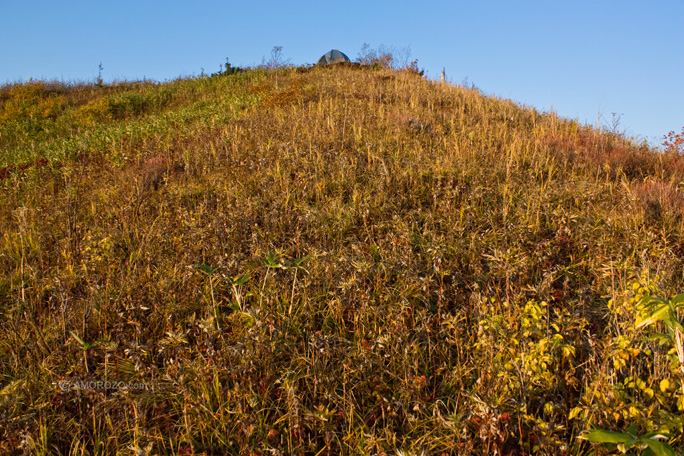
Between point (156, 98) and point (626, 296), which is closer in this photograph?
point (626, 296)

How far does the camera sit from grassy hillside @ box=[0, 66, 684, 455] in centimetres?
214

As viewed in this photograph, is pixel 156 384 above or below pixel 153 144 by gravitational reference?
below

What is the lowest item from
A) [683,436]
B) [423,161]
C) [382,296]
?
[683,436]

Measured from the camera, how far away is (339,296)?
2.95m

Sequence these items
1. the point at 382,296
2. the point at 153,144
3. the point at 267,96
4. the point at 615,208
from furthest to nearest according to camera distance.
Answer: the point at 267,96 < the point at 153,144 < the point at 615,208 < the point at 382,296

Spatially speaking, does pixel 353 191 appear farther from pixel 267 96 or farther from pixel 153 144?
pixel 267 96

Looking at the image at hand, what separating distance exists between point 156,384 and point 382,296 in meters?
1.57

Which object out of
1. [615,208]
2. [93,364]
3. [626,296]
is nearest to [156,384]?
[93,364]

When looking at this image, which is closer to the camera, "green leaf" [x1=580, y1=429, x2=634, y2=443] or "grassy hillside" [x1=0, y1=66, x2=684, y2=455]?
"green leaf" [x1=580, y1=429, x2=634, y2=443]

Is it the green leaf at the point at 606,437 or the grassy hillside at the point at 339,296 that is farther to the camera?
the grassy hillside at the point at 339,296

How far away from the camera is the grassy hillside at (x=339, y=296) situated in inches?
84.3

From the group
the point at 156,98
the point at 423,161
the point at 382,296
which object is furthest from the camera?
the point at 156,98

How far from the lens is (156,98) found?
13438mm

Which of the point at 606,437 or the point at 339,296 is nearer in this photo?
the point at 606,437
